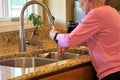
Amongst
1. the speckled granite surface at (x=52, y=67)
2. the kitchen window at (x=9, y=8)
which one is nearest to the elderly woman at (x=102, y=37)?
the speckled granite surface at (x=52, y=67)

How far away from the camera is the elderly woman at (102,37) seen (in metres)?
1.88

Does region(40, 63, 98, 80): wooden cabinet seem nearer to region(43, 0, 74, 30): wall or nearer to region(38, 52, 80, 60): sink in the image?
region(38, 52, 80, 60): sink

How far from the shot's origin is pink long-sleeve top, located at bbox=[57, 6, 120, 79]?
188cm

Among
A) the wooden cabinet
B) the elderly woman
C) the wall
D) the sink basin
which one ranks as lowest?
the wooden cabinet

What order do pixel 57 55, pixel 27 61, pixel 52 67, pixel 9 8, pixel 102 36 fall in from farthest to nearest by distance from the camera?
1. pixel 9 8
2. pixel 57 55
3. pixel 27 61
4. pixel 102 36
5. pixel 52 67

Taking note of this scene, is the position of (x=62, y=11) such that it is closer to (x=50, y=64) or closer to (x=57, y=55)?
(x=57, y=55)

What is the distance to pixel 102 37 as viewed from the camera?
6.27 ft

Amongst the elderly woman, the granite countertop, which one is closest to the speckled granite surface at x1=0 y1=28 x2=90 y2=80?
the granite countertop

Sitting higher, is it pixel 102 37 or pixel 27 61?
pixel 102 37

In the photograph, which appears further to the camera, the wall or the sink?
the wall

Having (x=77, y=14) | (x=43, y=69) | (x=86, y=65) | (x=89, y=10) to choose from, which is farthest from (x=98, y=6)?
(x=77, y=14)

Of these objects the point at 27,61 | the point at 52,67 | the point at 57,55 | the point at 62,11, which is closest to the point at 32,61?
the point at 27,61

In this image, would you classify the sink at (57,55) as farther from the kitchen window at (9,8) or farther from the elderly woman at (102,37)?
the kitchen window at (9,8)

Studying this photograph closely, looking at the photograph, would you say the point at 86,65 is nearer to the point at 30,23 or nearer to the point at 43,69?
the point at 43,69
